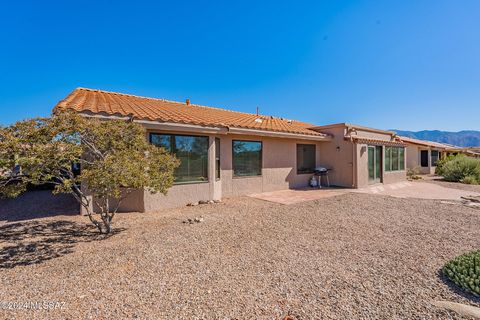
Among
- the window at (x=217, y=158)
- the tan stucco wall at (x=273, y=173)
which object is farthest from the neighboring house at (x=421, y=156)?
the window at (x=217, y=158)

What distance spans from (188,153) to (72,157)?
16.7 ft

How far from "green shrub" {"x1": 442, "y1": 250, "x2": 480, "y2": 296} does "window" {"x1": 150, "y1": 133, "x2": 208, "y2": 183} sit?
8888 mm

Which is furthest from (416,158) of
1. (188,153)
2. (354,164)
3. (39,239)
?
(39,239)

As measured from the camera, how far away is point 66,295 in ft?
11.5

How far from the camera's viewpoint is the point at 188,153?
394 inches

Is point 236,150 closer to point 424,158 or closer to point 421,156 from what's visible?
point 421,156

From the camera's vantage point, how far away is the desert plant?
4.73 m

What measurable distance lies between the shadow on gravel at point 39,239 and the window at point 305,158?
40.2 ft

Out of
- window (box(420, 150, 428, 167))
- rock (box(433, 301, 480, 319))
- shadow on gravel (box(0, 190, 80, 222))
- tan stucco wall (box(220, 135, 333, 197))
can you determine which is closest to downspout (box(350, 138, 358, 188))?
tan stucco wall (box(220, 135, 333, 197))

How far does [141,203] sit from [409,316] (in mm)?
8939

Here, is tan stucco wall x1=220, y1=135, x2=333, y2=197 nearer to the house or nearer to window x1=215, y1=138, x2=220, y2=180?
the house

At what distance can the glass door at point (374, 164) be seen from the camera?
1625cm

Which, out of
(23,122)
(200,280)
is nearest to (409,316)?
(200,280)

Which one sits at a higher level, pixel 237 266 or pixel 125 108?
pixel 125 108
